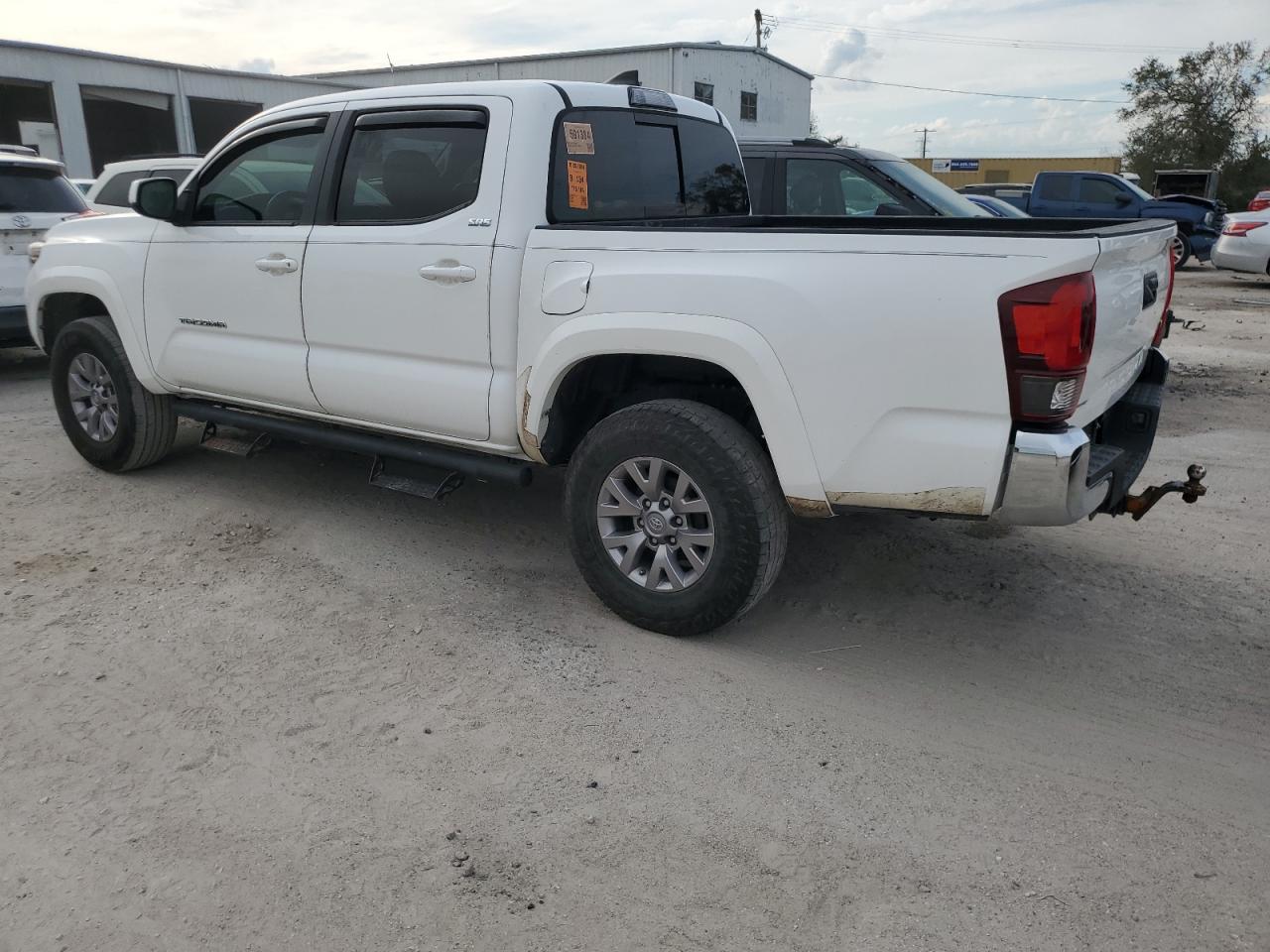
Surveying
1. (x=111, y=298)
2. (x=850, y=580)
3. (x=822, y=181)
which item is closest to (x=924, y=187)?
(x=822, y=181)

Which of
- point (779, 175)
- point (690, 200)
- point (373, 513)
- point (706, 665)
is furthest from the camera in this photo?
point (779, 175)

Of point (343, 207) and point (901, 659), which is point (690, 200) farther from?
point (901, 659)

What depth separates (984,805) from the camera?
2785 millimetres

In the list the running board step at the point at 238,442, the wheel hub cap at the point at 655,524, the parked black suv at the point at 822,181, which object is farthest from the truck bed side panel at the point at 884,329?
the parked black suv at the point at 822,181

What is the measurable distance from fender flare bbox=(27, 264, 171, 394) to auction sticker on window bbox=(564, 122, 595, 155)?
259 cm

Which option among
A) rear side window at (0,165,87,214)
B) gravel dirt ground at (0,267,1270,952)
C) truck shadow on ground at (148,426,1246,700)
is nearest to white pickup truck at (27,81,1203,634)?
truck shadow on ground at (148,426,1246,700)

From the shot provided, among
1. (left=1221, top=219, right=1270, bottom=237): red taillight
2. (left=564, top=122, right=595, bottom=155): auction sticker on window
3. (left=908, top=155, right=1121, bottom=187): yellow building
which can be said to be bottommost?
(left=1221, top=219, right=1270, bottom=237): red taillight

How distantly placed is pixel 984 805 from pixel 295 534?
11.0ft

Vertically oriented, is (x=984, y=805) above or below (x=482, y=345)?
below

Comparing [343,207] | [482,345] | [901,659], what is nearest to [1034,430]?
[901,659]

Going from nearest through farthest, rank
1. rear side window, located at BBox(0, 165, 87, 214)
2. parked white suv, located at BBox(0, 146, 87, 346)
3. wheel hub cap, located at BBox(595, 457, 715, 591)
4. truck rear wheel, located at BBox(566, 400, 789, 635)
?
truck rear wheel, located at BBox(566, 400, 789, 635) < wheel hub cap, located at BBox(595, 457, 715, 591) < parked white suv, located at BBox(0, 146, 87, 346) < rear side window, located at BBox(0, 165, 87, 214)

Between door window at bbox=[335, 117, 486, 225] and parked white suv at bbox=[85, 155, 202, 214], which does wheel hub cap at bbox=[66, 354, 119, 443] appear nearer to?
door window at bbox=[335, 117, 486, 225]

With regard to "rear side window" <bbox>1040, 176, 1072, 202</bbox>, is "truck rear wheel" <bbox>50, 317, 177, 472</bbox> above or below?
below

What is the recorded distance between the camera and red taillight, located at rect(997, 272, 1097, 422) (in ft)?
9.22
